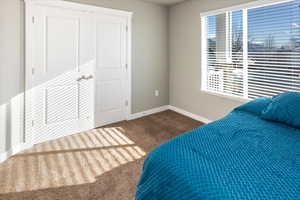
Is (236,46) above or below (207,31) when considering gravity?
below

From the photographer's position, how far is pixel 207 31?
374 cm

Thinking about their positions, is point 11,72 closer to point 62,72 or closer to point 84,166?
point 62,72

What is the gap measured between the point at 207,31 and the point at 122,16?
1670 millimetres

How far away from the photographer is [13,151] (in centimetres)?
262

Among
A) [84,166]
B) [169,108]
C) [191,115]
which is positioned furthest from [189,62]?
[84,166]

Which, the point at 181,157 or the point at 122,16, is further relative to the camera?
the point at 122,16

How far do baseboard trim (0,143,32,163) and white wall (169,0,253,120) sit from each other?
3.09m

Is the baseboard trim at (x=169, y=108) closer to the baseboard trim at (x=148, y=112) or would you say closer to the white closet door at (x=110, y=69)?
the baseboard trim at (x=148, y=112)

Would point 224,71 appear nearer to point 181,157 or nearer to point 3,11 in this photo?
point 181,157

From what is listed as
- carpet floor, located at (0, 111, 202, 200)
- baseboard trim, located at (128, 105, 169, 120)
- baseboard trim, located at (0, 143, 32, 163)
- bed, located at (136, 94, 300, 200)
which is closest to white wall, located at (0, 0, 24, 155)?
baseboard trim, located at (0, 143, 32, 163)

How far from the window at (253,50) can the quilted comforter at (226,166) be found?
148cm

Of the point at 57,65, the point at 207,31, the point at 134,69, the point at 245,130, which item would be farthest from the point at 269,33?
the point at 57,65

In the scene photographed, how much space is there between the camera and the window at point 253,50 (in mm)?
2626

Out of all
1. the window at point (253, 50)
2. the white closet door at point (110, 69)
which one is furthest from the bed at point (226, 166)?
the white closet door at point (110, 69)
